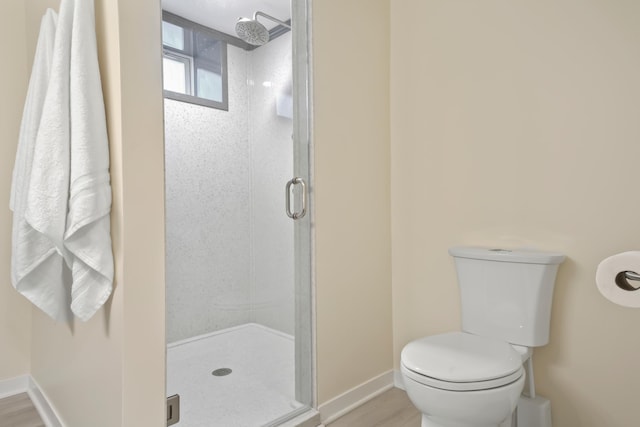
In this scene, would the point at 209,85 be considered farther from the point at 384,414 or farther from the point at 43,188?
the point at 384,414

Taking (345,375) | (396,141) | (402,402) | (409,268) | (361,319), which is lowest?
(402,402)

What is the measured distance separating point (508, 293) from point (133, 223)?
139 centimetres

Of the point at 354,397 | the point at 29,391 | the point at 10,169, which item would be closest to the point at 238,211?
the point at 354,397

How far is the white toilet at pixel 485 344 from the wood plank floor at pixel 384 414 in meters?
0.37

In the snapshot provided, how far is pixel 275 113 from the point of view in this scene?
1835mm

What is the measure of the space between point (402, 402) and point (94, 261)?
1.50m

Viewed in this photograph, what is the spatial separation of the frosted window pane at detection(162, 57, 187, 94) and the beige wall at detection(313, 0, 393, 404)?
22.2 inches

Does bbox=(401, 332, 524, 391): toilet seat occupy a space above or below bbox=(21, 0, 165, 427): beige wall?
below

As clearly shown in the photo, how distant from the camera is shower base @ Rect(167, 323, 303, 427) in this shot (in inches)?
58.7

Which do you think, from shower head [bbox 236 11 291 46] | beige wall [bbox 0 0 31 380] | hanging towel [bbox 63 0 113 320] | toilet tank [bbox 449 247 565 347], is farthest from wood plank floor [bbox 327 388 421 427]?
shower head [bbox 236 11 291 46]

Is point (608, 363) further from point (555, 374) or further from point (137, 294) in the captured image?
point (137, 294)

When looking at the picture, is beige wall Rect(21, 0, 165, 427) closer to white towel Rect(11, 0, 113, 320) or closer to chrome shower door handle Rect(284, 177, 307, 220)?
white towel Rect(11, 0, 113, 320)

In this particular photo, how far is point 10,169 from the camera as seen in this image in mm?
1898

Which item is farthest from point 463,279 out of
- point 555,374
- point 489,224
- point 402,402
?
point 402,402
